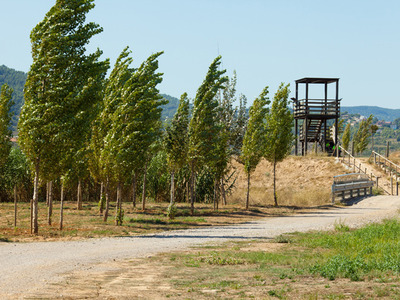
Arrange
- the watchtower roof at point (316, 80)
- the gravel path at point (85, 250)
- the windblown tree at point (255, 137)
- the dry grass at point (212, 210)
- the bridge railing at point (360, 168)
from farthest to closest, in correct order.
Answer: the watchtower roof at point (316, 80)
the bridge railing at point (360, 168)
the windblown tree at point (255, 137)
the dry grass at point (212, 210)
the gravel path at point (85, 250)

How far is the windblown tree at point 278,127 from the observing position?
38.9 meters

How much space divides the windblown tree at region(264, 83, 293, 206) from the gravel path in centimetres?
A: 1405

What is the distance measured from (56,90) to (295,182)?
31835 mm

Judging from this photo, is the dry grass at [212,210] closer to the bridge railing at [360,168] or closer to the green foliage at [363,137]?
the bridge railing at [360,168]

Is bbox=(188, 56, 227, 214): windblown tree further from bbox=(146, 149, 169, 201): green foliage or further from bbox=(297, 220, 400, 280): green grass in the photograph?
Answer: bbox=(297, 220, 400, 280): green grass

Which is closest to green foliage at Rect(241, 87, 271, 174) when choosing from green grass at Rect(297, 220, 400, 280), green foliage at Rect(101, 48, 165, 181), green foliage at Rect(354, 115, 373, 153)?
green foliage at Rect(101, 48, 165, 181)

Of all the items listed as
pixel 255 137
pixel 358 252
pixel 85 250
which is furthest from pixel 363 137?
pixel 85 250

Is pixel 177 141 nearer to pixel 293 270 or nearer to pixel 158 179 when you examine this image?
pixel 158 179

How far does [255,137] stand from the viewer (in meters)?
35.2

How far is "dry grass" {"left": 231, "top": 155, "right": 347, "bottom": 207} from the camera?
139 ft

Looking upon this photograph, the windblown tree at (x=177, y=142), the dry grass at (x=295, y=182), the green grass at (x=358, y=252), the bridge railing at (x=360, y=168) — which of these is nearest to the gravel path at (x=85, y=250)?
the green grass at (x=358, y=252)

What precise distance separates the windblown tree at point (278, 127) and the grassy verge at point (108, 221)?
5047mm

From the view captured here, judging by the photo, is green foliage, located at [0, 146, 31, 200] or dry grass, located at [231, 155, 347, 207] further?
dry grass, located at [231, 155, 347, 207]

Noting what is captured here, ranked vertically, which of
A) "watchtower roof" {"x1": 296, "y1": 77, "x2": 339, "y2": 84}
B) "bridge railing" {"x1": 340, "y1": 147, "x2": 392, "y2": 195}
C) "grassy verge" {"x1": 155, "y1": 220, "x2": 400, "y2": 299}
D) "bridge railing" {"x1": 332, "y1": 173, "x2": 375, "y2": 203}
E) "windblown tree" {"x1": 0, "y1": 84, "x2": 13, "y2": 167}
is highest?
"watchtower roof" {"x1": 296, "y1": 77, "x2": 339, "y2": 84}
